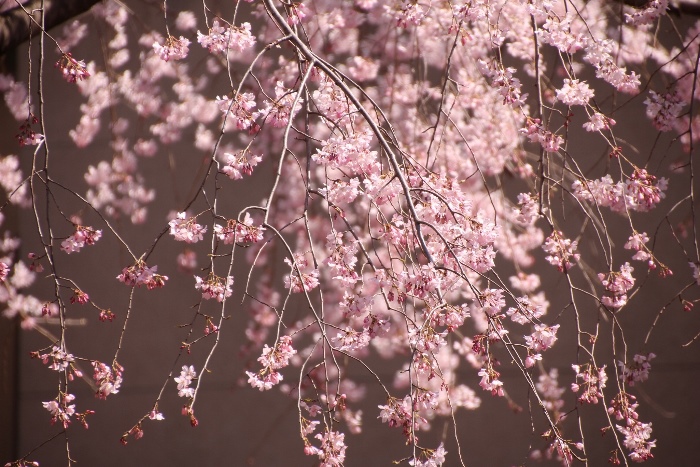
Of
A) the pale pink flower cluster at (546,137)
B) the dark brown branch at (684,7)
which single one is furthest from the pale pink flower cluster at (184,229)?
the dark brown branch at (684,7)

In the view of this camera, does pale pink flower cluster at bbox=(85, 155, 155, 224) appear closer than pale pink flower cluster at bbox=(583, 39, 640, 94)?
No

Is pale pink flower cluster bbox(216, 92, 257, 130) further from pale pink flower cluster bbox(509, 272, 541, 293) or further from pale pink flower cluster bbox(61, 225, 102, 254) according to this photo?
pale pink flower cluster bbox(509, 272, 541, 293)

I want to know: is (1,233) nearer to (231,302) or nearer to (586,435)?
(231,302)

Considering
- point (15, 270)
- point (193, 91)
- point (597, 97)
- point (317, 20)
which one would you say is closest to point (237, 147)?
point (193, 91)

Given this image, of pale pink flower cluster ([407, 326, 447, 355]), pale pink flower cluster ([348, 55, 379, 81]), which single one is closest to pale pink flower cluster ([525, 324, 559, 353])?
pale pink flower cluster ([407, 326, 447, 355])

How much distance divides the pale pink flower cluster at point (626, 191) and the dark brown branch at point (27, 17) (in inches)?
71.3

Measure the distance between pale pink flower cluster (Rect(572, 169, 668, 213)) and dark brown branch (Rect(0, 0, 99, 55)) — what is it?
71.3 inches

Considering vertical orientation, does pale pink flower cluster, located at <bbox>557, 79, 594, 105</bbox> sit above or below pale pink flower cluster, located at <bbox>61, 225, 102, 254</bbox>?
above

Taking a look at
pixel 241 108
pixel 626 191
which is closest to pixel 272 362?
pixel 241 108

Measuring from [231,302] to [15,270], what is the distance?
2.67ft

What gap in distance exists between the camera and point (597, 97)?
9.21ft

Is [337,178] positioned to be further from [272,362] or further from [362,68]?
[272,362]

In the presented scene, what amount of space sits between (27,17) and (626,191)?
81.3 inches

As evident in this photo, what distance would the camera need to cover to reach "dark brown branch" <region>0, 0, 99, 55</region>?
2.24 m
